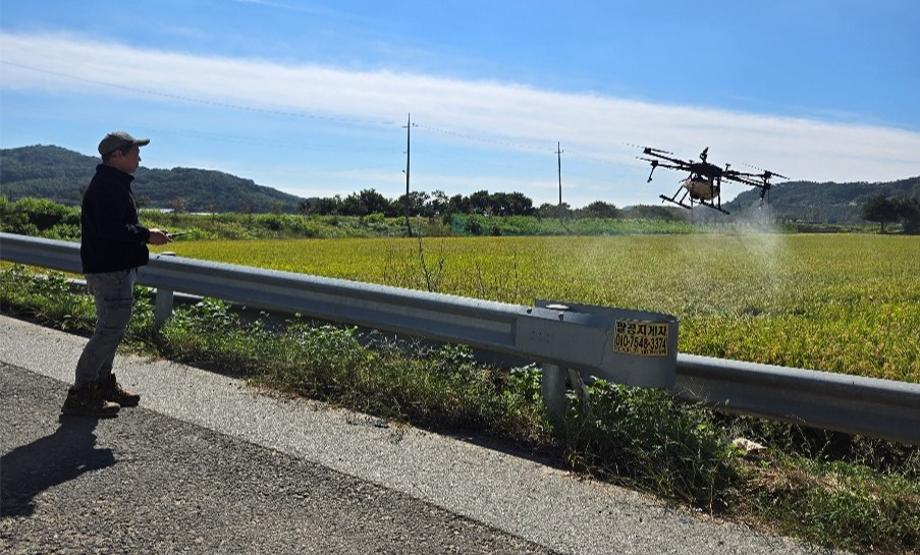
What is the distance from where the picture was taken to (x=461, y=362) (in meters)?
6.19

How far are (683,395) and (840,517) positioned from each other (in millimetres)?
1347

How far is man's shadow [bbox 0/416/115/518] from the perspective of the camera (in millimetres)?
3975

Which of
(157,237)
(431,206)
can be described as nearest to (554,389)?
(157,237)

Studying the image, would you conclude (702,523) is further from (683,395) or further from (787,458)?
(683,395)

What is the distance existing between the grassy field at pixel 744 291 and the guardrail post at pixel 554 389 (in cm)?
218

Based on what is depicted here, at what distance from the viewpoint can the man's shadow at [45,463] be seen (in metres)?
3.97

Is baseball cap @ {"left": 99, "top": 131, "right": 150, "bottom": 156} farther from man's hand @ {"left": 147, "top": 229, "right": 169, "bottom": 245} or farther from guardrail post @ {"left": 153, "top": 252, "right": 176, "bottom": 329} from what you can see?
guardrail post @ {"left": 153, "top": 252, "right": 176, "bottom": 329}

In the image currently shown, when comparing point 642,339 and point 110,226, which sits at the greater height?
point 110,226

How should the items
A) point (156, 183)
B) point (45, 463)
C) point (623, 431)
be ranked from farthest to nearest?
point (156, 183) → point (623, 431) → point (45, 463)

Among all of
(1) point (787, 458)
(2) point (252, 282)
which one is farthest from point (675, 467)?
(2) point (252, 282)

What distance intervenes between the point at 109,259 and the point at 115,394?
89 centimetres

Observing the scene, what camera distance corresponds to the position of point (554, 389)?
207 inches

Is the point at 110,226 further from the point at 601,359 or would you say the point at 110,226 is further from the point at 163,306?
the point at 601,359

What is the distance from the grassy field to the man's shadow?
14.9 feet
